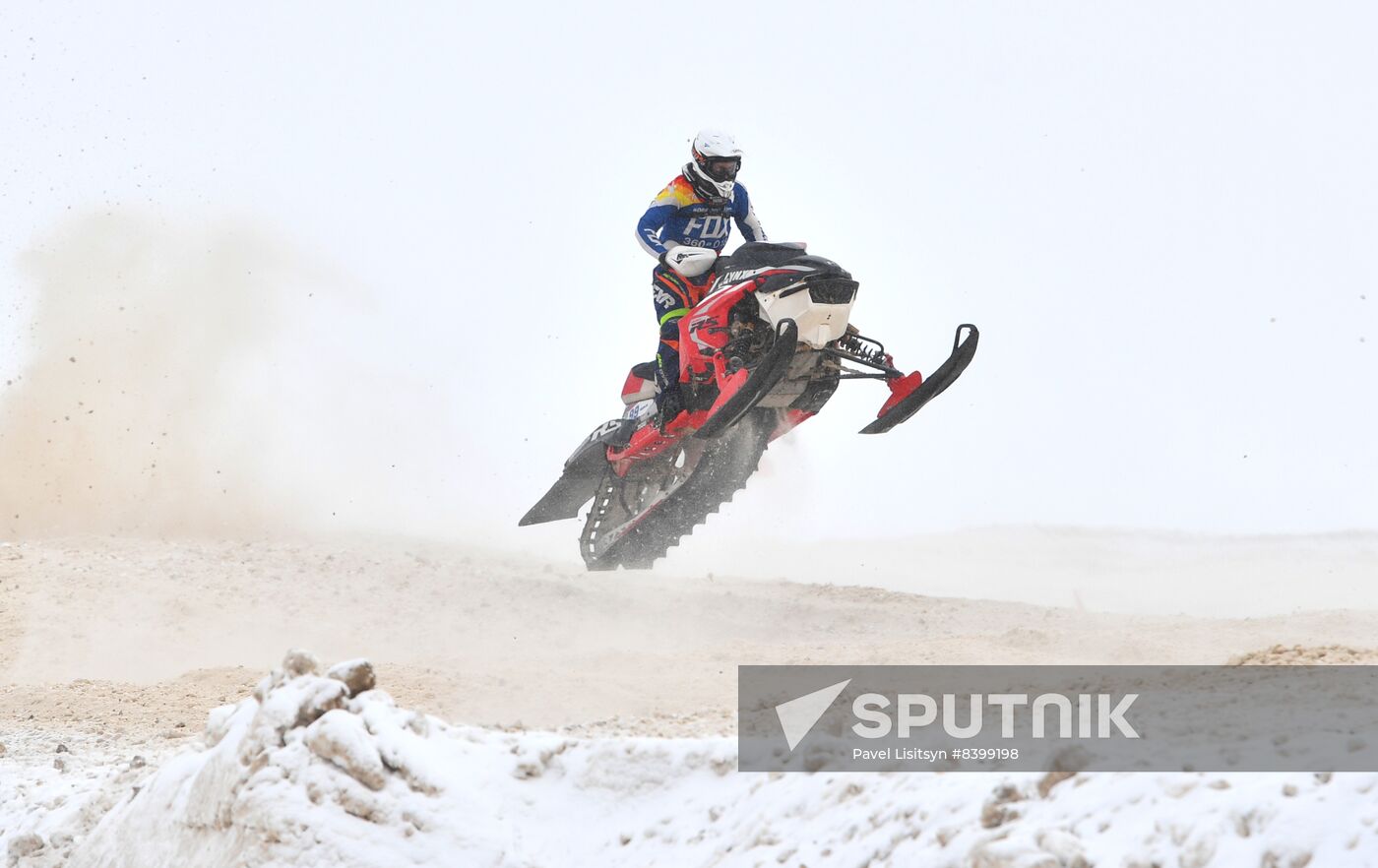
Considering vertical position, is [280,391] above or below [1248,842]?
above

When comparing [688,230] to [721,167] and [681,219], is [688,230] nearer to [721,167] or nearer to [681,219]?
[681,219]

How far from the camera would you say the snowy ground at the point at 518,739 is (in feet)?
9.91

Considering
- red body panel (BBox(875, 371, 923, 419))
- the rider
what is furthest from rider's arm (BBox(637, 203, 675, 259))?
red body panel (BBox(875, 371, 923, 419))

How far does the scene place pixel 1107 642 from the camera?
7.68 meters

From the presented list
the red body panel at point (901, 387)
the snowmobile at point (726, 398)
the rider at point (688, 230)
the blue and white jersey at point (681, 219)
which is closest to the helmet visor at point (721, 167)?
the rider at point (688, 230)

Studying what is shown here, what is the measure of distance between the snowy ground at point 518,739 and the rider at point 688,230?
212cm

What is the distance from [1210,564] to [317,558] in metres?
8.21

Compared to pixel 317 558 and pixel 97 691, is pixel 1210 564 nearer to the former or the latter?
pixel 317 558

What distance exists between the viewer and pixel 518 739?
4340 millimetres

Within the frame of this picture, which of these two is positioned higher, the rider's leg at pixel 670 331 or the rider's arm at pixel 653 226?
the rider's arm at pixel 653 226

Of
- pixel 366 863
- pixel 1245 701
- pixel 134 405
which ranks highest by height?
pixel 134 405

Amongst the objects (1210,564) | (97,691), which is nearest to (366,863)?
(97,691)

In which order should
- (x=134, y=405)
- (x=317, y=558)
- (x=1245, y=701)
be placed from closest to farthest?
(x=1245, y=701), (x=317, y=558), (x=134, y=405)

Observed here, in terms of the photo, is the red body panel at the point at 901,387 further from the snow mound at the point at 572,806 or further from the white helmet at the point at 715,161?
the snow mound at the point at 572,806
